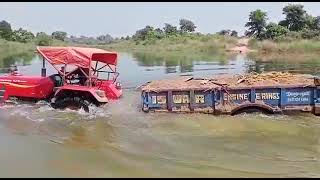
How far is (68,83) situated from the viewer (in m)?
12.7

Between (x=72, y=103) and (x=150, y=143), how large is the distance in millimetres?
3658

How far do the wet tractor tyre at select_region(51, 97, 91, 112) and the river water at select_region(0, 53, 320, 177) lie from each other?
0.57 feet

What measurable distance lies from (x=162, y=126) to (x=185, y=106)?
1.04m

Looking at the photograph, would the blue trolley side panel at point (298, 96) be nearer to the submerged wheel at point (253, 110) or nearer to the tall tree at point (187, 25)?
the submerged wheel at point (253, 110)

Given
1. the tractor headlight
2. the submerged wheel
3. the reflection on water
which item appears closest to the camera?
the submerged wheel

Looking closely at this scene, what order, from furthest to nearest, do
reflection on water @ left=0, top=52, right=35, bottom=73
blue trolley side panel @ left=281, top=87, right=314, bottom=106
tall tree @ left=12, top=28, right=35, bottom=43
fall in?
tall tree @ left=12, top=28, right=35, bottom=43 → reflection on water @ left=0, top=52, right=35, bottom=73 → blue trolley side panel @ left=281, top=87, right=314, bottom=106

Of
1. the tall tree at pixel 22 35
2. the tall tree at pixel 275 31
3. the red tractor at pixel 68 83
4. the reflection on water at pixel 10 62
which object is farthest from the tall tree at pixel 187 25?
the red tractor at pixel 68 83

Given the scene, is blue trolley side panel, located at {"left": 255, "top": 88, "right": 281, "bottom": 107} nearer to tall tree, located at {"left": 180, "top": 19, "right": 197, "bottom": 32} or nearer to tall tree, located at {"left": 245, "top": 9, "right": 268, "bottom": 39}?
tall tree, located at {"left": 245, "top": 9, "right": 268, "bottom": 39}

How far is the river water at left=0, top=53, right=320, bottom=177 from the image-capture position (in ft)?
25.7

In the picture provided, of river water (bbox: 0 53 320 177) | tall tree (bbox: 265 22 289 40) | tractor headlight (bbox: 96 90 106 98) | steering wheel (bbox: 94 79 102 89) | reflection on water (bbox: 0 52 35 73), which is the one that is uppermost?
tall tree (bbox: 265 22 289 40)

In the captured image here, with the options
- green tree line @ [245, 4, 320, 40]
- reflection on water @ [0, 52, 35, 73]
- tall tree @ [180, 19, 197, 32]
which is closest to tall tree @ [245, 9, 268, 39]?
green tree line @ [245, 4, 320, 40]

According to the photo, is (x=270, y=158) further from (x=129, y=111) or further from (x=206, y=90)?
(x=129, y=111)

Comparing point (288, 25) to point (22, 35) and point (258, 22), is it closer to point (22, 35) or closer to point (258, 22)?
point (258, 22)

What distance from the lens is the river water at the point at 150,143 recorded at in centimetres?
782
